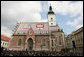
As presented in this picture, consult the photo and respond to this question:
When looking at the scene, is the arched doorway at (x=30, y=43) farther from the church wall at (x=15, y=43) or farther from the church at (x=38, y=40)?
the church wall at (x=15, y=43)

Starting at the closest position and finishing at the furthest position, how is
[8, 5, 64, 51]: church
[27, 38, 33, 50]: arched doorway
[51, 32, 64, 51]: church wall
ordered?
[51, 32, 64, 51]: church wall, [8, 5, 64, 51]: church, [27, 38, 33, 50]: arched doorway

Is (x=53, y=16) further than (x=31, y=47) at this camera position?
Yes

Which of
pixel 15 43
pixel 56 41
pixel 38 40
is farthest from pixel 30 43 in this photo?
pixel 56 41

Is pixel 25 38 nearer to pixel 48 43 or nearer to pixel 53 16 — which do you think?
pixel 48 43

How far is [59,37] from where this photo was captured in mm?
29078

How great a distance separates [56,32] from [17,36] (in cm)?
1428

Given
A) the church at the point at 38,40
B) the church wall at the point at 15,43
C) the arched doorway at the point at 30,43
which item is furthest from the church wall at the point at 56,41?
the church wall at the point at 15,43

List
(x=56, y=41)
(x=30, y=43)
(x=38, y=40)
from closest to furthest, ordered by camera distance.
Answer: (x=56, y=41)
(x=38, y=40)
(x=30, y=43)

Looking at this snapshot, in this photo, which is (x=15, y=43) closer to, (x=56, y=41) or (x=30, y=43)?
(x=30, y=43)

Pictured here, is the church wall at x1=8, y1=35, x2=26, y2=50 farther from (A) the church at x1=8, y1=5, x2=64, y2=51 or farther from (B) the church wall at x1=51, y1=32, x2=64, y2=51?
(B) the church wall at x1=51, y1=32, x2=64, y2=51

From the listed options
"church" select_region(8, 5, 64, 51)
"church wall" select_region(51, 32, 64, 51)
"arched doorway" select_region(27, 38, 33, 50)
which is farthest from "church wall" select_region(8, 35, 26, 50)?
"church wall" select_region(51, 32, 64, 51)

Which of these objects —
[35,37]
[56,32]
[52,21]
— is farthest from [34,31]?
[52,21]

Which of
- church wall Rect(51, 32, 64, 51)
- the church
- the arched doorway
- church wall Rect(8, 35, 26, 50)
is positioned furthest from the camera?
the arched doorway

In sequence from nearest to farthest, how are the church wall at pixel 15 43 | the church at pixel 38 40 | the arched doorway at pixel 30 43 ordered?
the church at pixel 38 40, the church wall at pixel 15 43, the arched doorway at pixel 30 43
